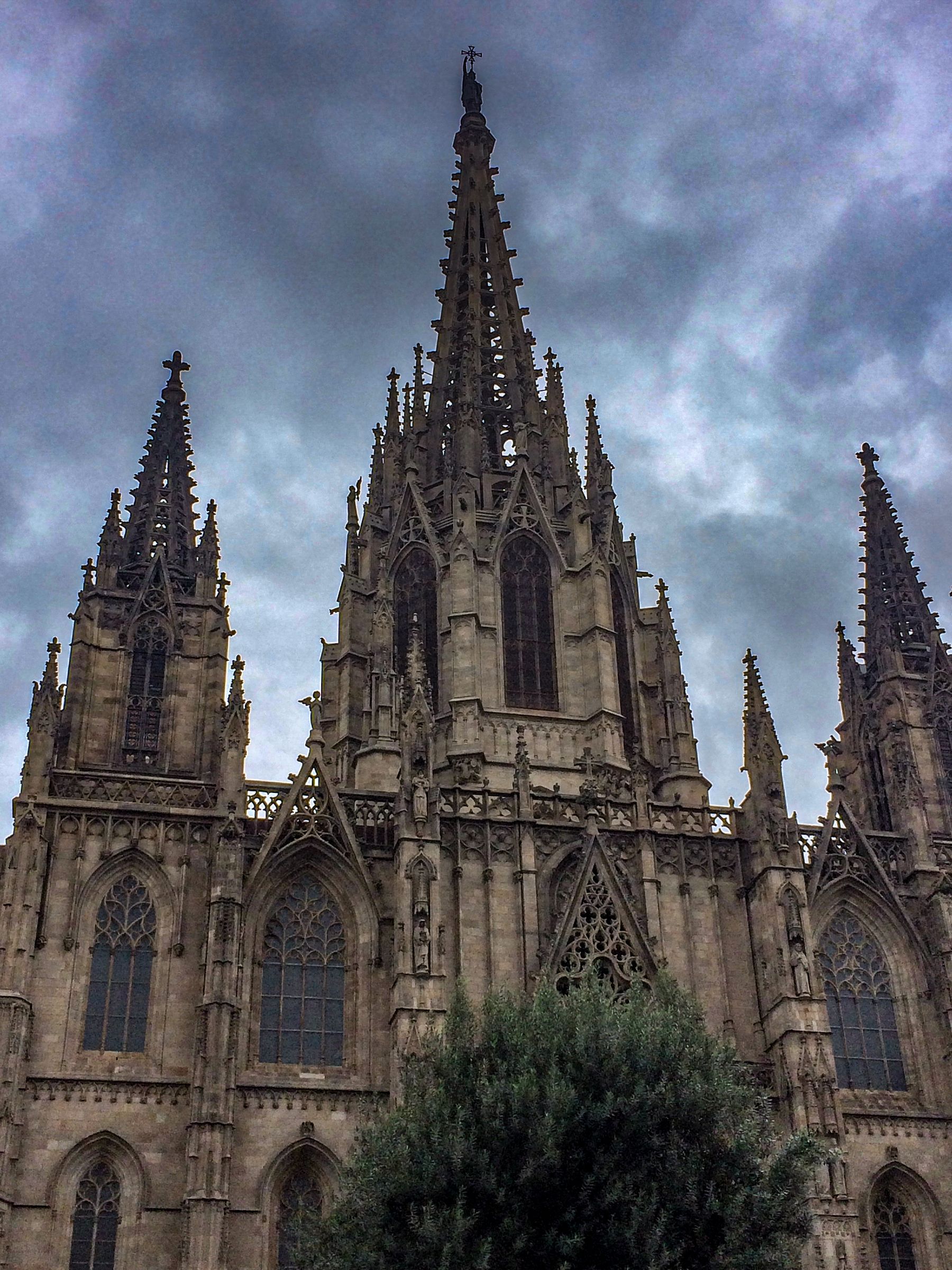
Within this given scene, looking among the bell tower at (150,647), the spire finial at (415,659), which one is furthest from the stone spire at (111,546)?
the spire finial at (415,659)

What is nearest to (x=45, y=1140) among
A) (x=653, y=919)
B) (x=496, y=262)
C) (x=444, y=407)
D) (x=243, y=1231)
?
(x=243, y=1231)

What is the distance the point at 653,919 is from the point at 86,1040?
520 inches

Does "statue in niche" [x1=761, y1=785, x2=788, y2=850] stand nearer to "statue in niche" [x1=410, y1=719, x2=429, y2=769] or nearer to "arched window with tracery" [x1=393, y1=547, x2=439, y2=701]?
"statue in niche" [x1=410, y1=719, x2=429, y2=769]

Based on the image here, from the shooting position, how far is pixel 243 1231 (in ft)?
97.3

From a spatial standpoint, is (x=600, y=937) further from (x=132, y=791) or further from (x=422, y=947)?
(x=132, y=791)

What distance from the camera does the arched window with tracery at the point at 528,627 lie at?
4319cm

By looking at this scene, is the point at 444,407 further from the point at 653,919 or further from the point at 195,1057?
the point at 195,1057

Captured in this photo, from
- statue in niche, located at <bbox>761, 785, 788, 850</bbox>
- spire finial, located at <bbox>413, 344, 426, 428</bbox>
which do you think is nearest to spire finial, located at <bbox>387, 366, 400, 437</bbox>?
spire finial, located at <bbox>413, 344, 426, 428</bbox>

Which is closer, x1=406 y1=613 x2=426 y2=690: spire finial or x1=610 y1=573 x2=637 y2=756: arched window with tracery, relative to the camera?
x1=406 y1=613 x2=426 y2=690: spire finial

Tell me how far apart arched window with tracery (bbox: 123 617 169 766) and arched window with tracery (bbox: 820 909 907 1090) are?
17823mm

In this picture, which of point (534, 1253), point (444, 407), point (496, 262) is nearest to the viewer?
point (534, 1253)

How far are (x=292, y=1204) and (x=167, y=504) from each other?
67.2ft

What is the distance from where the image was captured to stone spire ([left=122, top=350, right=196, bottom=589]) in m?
41.1

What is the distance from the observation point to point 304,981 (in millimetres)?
33062
